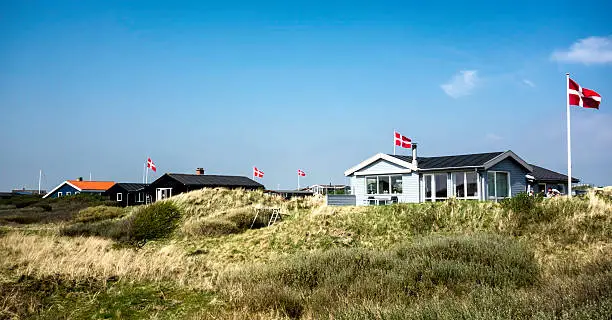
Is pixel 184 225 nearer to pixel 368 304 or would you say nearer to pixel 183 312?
pixel 183 312

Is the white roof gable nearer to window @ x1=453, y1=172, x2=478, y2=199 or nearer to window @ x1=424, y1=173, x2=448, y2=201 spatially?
window @ x1=424, y1=173, x2=448, y2=201

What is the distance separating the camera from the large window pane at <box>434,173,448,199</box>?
27812mm

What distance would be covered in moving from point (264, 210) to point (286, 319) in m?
19.0

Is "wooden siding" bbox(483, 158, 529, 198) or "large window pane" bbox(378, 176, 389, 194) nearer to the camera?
"wooden siding" bbox(483, 158, 529, 198)

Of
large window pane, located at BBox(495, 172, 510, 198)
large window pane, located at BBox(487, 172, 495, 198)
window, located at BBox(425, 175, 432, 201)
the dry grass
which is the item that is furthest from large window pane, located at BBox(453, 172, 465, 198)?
the dry grass

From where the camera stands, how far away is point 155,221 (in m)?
27.6

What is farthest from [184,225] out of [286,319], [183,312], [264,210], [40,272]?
[286,319]

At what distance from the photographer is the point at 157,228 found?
87.7 feet

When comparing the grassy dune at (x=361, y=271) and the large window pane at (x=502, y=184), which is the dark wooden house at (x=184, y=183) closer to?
the grassy dune at (x=361, y=271)

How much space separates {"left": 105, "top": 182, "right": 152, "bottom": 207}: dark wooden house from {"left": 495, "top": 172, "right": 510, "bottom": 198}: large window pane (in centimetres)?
3790

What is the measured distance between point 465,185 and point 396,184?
192 inches

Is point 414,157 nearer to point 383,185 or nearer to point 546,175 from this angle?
point 383,185

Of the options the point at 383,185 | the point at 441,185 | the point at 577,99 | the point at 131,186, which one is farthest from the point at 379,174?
the point at 131,186

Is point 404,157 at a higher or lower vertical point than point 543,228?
higher
